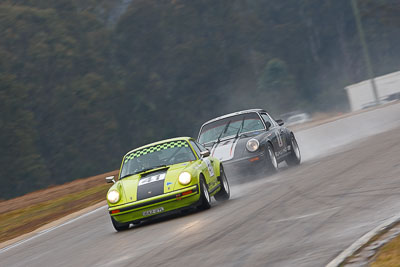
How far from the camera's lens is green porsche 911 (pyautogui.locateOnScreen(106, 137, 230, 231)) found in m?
10.9

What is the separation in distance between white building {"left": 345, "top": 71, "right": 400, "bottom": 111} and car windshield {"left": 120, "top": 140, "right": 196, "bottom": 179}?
44.9 metres

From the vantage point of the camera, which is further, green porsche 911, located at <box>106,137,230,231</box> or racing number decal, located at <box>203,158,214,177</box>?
racing number decal, located at <box>203,158,214,177</box>

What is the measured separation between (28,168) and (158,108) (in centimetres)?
2077

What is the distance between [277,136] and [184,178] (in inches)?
226

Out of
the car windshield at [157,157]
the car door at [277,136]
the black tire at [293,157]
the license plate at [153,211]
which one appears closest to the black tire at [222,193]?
the car windshield at [157,157]

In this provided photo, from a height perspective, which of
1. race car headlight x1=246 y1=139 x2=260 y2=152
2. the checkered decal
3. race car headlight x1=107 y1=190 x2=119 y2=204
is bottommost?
race car headlight x1=246 y1=139 x2=260 y2=152

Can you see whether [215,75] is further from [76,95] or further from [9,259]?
[9,259]

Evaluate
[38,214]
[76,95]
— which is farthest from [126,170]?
[76,95]

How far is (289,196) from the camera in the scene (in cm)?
1124

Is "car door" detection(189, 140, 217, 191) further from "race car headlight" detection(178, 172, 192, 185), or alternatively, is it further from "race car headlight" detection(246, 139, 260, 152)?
"race car headlight" detection(246, 139, 260, 152)

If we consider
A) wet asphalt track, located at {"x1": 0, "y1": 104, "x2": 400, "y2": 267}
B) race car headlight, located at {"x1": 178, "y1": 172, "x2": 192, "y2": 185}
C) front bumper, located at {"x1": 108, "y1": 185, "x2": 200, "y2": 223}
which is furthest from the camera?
race car headlight, located at {"x1": 178, "y1": 172, "x2": 192, "y2": 185}

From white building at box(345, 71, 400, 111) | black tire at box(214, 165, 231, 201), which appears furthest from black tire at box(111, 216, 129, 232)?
white building at box(345, 71, 400, 111)

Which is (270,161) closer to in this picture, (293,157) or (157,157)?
(293,157)

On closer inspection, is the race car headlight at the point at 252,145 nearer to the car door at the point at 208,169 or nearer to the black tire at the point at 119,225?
the car door at the point at 208,169
